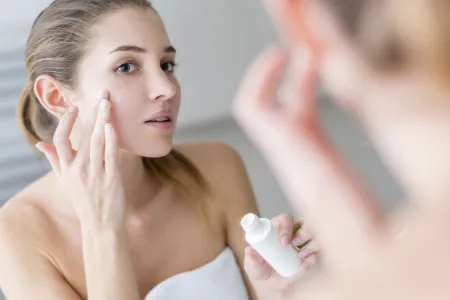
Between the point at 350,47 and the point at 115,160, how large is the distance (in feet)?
1.81

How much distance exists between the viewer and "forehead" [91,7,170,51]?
30.5 inches

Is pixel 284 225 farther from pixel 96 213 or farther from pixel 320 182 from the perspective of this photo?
pixel 320 182

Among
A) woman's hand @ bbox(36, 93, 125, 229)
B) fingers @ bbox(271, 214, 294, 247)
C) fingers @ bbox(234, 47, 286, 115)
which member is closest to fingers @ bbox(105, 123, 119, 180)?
woman's hand @ bbox(36, 93, 125, 229)

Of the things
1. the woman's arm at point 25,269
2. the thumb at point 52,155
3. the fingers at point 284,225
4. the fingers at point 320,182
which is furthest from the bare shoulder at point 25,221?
the fingers at point 320,182

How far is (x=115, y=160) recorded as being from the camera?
2.41ft

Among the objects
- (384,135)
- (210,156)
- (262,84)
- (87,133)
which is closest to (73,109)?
(87,133)

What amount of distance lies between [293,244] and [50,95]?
16.4 inches

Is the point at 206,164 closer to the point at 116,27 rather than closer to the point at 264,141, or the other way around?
the point at 116,27

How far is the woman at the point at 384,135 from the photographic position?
21 cm

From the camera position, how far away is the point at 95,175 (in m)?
0.73

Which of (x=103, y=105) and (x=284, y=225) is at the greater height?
(x=103, y=105)

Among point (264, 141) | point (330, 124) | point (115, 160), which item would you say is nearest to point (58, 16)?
point (115, 160)

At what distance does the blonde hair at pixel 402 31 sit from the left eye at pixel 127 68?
0.58 m

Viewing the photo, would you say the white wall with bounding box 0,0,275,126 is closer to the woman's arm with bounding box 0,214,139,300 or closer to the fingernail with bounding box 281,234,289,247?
the woman's arm with bounding box 0,214,139,300
